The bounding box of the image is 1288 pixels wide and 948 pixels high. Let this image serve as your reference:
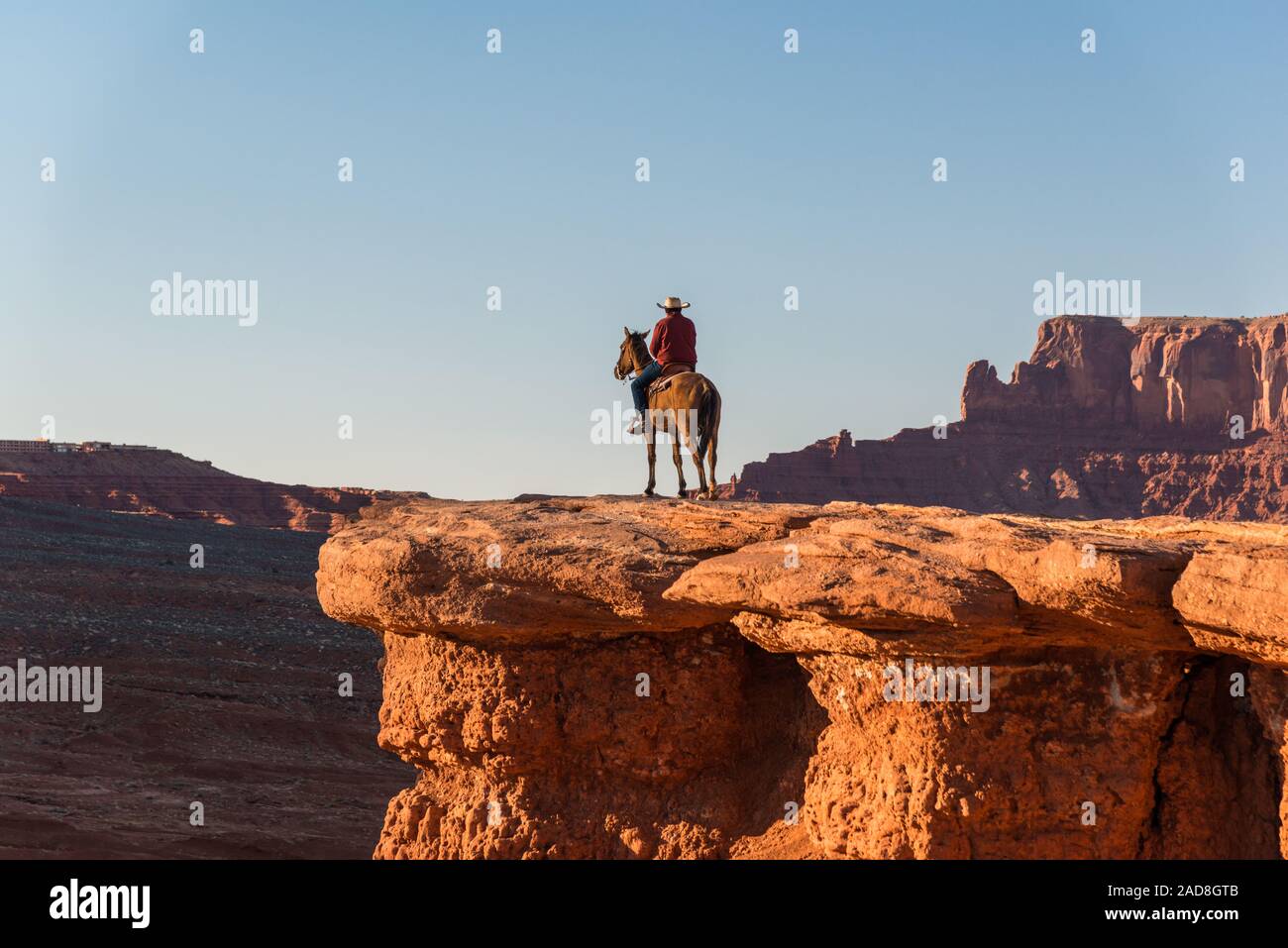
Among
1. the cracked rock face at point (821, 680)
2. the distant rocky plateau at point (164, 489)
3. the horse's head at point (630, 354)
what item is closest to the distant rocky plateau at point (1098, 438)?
the distant rocky plateau at point (164, 489)

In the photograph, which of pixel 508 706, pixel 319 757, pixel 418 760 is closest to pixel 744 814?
pixel 508 706

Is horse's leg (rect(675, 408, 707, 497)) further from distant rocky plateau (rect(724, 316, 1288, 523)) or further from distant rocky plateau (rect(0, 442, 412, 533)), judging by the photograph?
distant rocky plateau (rect(724, 316, 1288, 523))

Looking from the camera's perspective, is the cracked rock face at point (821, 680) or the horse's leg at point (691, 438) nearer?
the cracked rock face at point (821, 680)

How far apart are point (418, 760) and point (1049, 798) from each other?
510cm

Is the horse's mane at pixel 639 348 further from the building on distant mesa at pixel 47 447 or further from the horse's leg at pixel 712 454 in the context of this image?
the building on distant mesa at pixel 47 447

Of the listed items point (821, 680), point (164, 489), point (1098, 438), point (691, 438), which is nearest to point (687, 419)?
point (691, 438)

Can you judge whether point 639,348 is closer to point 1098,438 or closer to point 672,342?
point 672,342

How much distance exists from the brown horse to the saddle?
0.17ft

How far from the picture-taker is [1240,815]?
9.30m

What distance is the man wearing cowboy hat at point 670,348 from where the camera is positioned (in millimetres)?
14492

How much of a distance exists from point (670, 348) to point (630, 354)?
538 mm

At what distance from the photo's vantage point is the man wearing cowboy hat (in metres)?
14.5

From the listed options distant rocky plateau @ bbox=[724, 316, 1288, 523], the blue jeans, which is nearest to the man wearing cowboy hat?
the blue jeans

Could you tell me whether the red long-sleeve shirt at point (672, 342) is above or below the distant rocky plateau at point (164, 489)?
below
